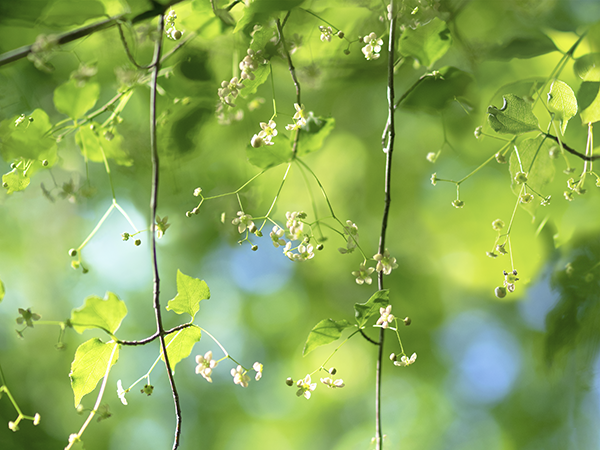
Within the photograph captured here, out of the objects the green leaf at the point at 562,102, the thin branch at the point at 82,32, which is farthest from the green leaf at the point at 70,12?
the green leaf at the point at 562,102

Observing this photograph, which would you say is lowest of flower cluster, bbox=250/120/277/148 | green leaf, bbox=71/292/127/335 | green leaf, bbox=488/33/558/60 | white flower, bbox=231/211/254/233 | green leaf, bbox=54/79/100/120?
green leaf, bbox=71/292/127/335

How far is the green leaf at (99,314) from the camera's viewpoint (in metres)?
0.26

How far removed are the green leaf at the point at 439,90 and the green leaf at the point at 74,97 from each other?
309 millimetres

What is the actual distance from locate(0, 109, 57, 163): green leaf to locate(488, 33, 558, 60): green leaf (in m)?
0.47

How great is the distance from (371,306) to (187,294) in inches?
5.7

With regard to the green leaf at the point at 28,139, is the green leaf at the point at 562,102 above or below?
above

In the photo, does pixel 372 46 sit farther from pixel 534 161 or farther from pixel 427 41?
pixel 534 161

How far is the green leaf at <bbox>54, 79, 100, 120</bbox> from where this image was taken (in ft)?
0.94

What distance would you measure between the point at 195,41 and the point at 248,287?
→ 0.51 meters

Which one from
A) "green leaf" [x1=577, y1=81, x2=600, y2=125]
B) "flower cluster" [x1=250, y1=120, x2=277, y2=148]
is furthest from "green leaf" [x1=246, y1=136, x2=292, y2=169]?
"green leaf" [x1=577, y1=81, x2=600, y2=125]

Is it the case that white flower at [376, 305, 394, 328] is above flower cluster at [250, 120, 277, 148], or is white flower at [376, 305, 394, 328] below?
below

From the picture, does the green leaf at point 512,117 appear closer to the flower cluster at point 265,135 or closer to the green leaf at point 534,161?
the green leaf at point 534,161

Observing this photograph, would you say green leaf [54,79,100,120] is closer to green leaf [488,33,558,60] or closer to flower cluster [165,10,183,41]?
flower cluster [165,10,183,41]

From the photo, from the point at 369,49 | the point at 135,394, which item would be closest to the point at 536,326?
the point at 369,49
